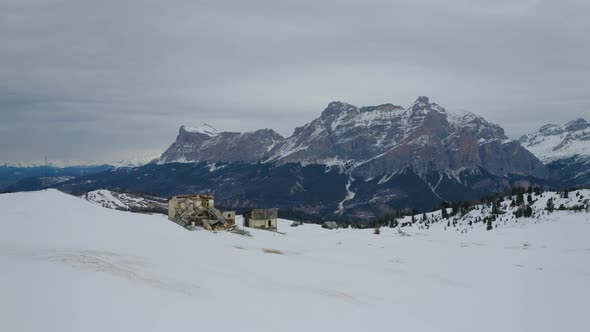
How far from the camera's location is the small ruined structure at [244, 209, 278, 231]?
3388 inches

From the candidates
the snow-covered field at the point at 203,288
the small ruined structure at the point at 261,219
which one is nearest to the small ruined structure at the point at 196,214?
the small ruined structure at the point at 261,219

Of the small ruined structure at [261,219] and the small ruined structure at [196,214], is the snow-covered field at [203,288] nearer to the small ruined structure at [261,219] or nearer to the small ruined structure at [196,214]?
the small ruined structure at [196,214]

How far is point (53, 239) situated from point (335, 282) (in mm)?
12976

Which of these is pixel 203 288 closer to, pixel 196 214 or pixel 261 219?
pixel 196 214

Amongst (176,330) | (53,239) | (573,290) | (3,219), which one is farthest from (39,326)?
(573,290)

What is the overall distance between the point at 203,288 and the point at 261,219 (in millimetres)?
74483

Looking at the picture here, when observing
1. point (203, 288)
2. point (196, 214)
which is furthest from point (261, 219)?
point (203, 288)

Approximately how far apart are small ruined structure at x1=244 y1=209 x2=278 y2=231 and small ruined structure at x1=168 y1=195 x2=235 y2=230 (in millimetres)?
18329

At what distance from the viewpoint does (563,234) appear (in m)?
69.0

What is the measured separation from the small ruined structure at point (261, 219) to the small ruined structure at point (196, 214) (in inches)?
722

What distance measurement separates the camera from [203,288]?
518 inches

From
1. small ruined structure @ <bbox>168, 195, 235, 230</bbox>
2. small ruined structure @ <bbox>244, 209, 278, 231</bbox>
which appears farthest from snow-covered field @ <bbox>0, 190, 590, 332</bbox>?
Answer: small ruined structure @ <bbox>244, 209, 278, 231</bbox>

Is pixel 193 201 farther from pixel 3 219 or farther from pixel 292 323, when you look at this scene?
pixel 292 323

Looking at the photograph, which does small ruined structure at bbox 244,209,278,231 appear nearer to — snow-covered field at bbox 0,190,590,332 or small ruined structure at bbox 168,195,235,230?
small ruined structure at bbox 168,195,235,230
